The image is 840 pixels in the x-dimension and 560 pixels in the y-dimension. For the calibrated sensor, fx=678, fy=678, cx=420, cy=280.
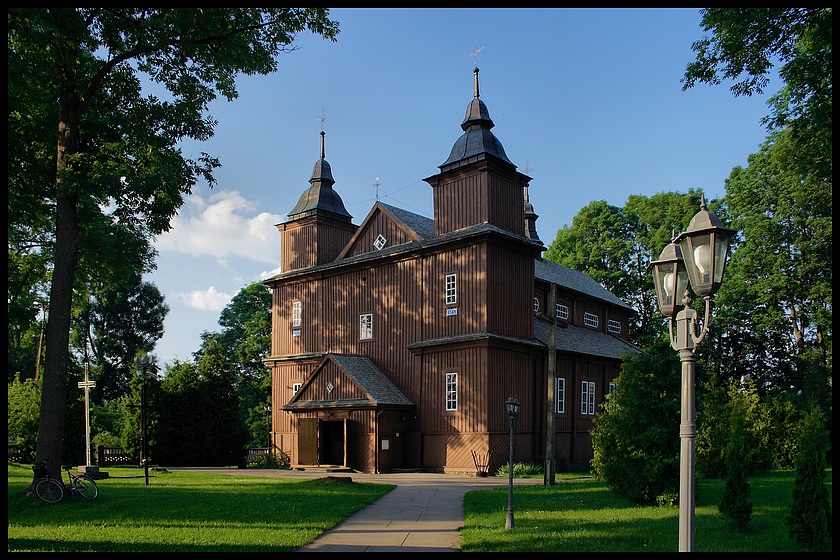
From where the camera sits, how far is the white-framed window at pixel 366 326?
30.3m

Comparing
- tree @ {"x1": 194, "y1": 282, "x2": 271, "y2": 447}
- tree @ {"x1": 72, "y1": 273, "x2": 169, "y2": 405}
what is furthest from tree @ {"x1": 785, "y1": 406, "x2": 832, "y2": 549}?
tree @ {"x1": 72, "y1": 273, "x2": 169, "y2": 405}

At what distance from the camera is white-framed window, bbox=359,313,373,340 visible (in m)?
30.3

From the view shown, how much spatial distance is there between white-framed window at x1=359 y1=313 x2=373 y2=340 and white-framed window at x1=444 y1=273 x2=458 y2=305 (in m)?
4.54

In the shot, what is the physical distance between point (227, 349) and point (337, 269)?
24.1 m

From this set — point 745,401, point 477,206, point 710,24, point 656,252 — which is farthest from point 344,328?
point 656,252

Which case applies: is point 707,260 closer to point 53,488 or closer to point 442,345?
point 53,488

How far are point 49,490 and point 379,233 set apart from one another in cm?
1827

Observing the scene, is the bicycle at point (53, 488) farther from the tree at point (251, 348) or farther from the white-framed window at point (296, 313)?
the tree at point (251, 348)

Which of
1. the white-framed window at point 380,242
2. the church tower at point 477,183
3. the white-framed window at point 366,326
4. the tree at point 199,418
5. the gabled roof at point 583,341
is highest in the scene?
the church tower at point 477,183

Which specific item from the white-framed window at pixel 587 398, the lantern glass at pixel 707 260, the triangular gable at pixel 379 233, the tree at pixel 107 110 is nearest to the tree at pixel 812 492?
the lantern glass at pixel 707 260

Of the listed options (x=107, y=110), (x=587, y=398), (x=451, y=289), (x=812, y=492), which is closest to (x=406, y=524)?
(x=812, y=492)

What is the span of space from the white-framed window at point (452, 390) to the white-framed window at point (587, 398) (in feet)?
27.9

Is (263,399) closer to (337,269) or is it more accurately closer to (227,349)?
(227,349)

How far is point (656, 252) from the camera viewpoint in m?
44.4
